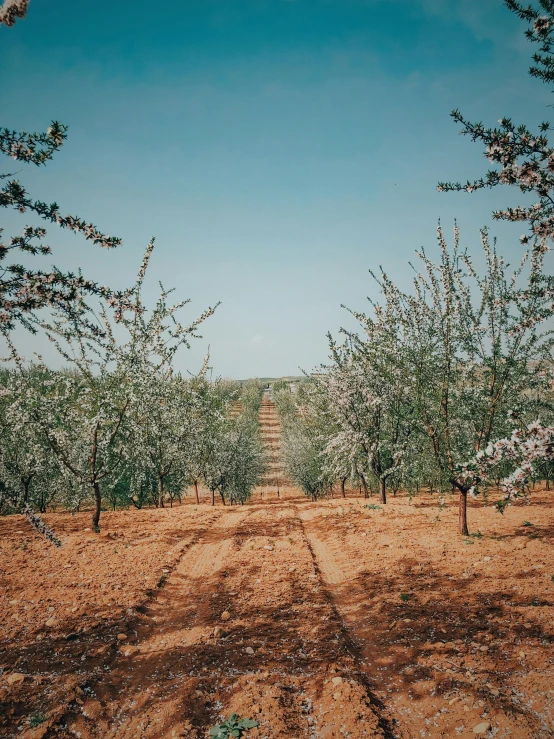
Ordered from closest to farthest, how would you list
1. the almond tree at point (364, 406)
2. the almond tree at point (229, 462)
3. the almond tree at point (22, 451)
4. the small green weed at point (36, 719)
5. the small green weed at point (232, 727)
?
the small green weed at point (232, 727) < the small green weed at point (36, 719) < the almond tree at point (22, 451) < the almond tree at point (364, 406) < the almond tree at point (229, 462)

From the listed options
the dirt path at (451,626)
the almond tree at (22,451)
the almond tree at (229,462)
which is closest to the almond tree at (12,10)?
the almond tree at (22,451)

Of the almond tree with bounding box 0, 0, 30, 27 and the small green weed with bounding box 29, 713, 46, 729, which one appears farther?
the small green weed with bounding box 29, 713, 46, 729

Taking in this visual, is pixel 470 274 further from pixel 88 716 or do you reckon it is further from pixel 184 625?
pixel 88 716

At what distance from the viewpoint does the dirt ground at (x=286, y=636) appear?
4715 mm

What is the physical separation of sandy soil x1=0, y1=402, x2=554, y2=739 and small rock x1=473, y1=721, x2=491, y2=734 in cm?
2

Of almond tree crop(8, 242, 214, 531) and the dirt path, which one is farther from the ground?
almond tree crop(8, 242, 214, 531)

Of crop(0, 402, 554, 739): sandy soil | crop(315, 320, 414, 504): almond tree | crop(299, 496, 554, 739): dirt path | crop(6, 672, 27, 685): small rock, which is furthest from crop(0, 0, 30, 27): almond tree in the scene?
crop(315, 320, 414, 504): almond tree

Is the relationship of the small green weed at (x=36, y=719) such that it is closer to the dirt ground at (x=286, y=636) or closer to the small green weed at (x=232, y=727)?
the dirt ground at (x=286, y=636)

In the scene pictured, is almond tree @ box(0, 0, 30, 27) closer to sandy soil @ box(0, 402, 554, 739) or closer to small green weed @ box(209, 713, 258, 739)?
sandy soil @ box(0, 402, 554, 739)

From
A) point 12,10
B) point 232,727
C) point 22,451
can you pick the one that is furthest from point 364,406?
point 22,451

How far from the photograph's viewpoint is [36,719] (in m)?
4.71

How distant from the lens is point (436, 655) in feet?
18.5

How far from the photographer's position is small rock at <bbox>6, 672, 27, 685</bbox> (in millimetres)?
5402

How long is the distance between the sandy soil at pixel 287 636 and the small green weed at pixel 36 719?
53 mm
